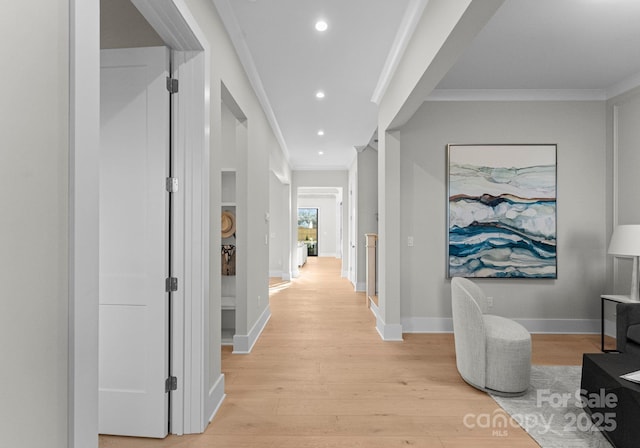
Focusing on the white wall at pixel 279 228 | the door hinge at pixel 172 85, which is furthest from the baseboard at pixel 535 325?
the white wall at pixel 279 228

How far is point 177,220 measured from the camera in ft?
6.59

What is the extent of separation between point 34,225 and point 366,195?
599 centimetres

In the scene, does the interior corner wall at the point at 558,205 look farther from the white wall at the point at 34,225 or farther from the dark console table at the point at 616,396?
the white wall at the point at 34,225

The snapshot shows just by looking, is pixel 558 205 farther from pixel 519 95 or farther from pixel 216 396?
pixel 216 396

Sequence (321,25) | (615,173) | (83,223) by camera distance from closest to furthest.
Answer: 1. (83,223)
2. (321,25)
3. (615,173)

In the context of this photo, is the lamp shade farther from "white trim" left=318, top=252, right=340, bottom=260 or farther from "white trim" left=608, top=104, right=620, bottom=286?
"white trim" left=318, top=252, right=340, bottom=260

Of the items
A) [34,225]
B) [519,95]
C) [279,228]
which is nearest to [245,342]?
[34,225]

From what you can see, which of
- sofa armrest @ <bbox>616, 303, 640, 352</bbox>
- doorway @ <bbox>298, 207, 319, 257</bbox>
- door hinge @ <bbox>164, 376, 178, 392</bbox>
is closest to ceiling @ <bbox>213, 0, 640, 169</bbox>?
sofa armrest @ <bbox>616, 303, 640, 352</bbox>

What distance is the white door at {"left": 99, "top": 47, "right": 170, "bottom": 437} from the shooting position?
1965 mm

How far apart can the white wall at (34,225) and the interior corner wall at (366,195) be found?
587 cm

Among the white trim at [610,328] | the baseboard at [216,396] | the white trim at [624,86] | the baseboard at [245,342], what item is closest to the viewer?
the baseboard at [216,396]

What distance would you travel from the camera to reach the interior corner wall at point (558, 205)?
3.96 meters

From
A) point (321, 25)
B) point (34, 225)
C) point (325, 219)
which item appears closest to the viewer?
point (34, 225)

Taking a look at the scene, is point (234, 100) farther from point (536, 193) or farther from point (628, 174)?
point (628, 174)
